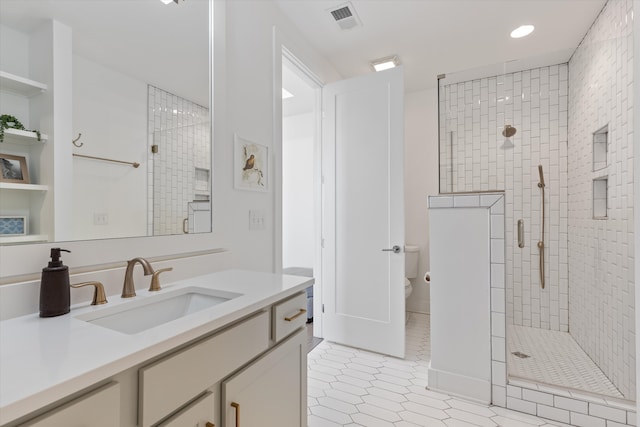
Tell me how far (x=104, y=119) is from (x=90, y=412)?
3.18 ft

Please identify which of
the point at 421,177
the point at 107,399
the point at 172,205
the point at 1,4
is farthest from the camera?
the point at 421,177

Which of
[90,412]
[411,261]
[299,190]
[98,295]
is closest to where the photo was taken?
[90,412]

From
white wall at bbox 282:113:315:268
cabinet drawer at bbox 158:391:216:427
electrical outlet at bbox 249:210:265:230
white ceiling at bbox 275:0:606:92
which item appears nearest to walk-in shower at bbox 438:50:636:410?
white ceiling at bbox 275:0:606:92

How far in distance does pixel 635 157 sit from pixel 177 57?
2383 millimetres

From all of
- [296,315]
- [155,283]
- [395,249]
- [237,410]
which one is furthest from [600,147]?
[155,283]

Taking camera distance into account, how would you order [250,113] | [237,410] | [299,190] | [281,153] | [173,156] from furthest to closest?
[299,190] → [281,153] → [250,113] → [173,156] → [237,410]

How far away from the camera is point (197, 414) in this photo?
30.1 inches

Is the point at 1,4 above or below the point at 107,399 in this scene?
above

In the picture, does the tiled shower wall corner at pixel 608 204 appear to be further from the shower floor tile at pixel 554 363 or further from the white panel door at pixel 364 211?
the white panel door at pixel 364 211

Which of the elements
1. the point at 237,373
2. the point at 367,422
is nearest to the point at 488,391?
the point at 367,422

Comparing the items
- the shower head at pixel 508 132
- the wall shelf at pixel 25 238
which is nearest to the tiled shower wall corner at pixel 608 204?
the shower head at pixel 508 132

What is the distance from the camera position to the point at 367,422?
1.67m

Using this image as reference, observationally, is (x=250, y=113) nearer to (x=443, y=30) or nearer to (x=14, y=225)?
(x=14, y=225)

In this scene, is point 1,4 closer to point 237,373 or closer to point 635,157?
point 237,373
